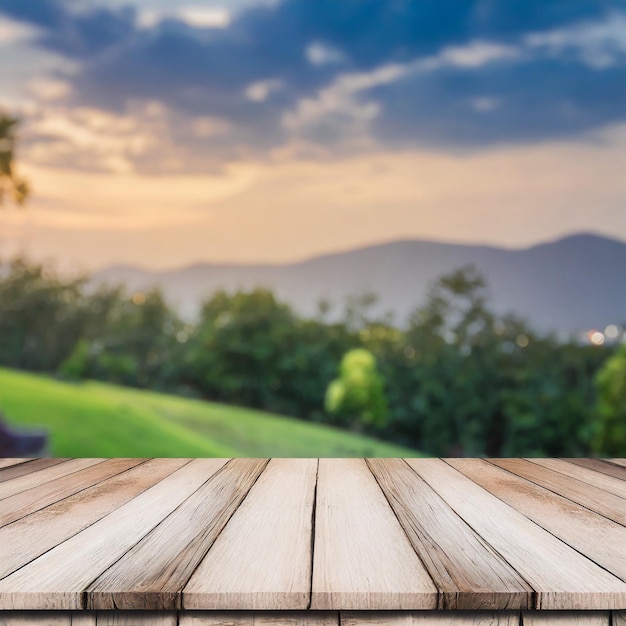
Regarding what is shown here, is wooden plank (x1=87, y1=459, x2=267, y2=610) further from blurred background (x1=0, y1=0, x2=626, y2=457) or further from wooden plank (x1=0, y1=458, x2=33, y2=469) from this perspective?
blurred background (x1=0, y1=0, x2=626, y2=457)

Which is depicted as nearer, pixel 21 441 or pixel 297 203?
pixel 21 441

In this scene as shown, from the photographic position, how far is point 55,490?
1650mm

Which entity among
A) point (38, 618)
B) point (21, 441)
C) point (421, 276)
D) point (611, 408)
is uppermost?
point (421, 276)

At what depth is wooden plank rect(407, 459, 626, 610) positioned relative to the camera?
0.93m

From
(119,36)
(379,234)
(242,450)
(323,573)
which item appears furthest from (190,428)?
(323,573)

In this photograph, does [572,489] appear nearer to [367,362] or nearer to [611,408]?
[367,362]

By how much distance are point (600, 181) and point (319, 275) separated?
7.31 feet

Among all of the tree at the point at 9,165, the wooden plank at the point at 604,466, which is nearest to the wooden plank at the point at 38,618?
the wooden plank at the point at 604,466

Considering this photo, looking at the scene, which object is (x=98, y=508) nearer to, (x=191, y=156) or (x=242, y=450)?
(x=242, y=450)

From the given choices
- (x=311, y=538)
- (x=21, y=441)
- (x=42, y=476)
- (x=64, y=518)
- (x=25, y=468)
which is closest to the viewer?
(x=311, y=538)

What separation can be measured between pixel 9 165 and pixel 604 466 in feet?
14.8

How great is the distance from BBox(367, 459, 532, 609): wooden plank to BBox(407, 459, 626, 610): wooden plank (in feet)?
0.07

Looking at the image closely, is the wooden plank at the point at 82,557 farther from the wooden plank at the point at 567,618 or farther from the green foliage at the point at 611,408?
the green foliage at the point at 611,408

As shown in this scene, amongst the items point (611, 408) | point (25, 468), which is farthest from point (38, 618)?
point (611, 408)
